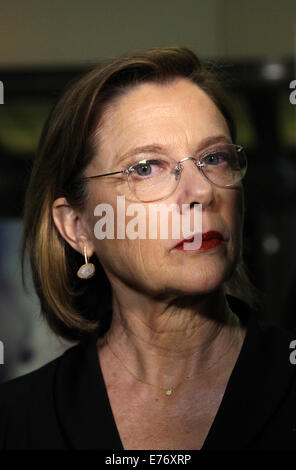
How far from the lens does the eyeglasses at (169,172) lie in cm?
135

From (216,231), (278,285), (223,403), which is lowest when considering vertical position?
(223,403)

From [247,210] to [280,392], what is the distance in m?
1.13

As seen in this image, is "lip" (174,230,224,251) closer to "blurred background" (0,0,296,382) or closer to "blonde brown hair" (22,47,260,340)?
"blonde brown hair" (22,47,260,340)

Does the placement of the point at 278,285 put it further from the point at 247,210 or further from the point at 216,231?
the point at 216,231

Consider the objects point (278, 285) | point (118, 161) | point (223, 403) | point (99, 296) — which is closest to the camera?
point (223, 403)

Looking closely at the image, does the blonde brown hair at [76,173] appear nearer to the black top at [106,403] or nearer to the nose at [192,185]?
the black top at [106,403]

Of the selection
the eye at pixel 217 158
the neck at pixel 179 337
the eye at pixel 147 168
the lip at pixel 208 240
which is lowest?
the neck at pixel 179 337

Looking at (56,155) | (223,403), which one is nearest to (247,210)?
(56,155)

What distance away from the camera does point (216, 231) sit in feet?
4.34

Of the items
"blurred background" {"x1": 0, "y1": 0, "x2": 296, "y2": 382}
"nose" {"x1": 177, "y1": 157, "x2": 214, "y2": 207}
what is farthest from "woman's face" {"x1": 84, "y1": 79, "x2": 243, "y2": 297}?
"blurred background" {"x1": 0, "y1": 0, "x2": 296, "y2": 382}

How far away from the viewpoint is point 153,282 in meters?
1.35

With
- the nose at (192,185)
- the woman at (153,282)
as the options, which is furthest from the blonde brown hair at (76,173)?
the nose at (192,185)

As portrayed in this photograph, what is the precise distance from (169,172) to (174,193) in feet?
0.14

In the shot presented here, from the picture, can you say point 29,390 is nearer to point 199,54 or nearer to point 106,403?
point 106,403
